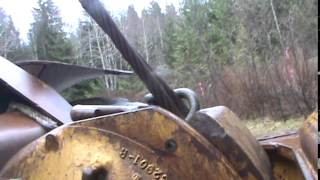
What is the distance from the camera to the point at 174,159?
1544mm

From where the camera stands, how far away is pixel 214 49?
93.9ft

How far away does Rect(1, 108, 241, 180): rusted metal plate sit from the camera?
1.53 metres

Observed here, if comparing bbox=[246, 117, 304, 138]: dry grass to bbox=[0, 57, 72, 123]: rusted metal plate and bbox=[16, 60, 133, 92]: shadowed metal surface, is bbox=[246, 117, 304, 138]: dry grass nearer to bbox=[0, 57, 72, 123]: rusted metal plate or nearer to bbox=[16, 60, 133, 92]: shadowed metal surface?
bbox=[16, 60, 133, 92]: shadowed metal surface

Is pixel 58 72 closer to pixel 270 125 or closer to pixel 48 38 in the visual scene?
pixel 270 125

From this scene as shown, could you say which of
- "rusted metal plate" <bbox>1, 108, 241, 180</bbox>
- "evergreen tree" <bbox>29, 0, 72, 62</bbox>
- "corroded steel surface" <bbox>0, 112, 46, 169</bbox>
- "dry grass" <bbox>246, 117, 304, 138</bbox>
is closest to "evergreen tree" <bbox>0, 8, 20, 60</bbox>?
"evergreen tree" <bbox>29, 0, 72, 62</bbox>

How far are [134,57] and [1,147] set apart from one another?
70 cm

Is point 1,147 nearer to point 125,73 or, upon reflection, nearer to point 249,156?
point 249,156

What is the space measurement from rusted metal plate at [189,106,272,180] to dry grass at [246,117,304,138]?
917 centimetres

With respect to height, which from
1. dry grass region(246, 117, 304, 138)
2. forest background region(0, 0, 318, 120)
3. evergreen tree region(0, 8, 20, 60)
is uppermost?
evergreen tree region(0, 8, 20, 60)

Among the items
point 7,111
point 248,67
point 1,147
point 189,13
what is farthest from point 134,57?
point 189,13

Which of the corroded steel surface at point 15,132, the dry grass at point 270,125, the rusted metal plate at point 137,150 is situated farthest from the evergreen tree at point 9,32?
the rusted metal plate at point 137,150

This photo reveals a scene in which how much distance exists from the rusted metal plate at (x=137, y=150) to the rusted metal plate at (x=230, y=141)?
0.06 metres

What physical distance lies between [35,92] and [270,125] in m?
10.0

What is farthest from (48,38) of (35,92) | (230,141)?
(230,141)
